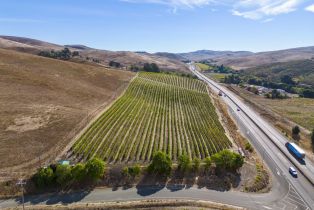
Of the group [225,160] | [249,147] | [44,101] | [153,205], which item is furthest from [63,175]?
[249,147]

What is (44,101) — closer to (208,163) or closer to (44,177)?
(44,177)

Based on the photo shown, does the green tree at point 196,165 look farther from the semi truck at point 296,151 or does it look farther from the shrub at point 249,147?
the semi truck at point 296,151

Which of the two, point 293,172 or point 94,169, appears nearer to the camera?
point 94,169

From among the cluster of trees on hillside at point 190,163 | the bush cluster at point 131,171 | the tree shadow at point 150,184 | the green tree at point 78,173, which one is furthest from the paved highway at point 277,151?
the green tree at point 78,173

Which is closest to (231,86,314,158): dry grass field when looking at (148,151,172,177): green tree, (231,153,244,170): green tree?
(231,153,244,170): green tree

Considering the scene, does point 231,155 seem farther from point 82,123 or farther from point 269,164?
point 82,123

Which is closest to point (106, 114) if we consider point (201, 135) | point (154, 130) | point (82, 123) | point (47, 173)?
point (82, 123)
